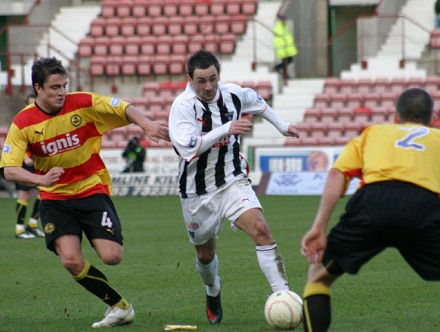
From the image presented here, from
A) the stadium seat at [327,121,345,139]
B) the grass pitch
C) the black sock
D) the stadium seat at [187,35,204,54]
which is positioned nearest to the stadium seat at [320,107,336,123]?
the stadium seat at [327,121,345,139]

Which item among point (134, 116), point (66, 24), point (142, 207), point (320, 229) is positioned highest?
point (66, 24)

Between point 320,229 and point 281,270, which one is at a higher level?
point 320,229

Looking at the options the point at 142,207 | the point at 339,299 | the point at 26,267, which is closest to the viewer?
the point at 339,299

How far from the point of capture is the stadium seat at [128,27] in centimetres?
3209

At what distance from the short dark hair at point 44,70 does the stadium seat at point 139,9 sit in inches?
991

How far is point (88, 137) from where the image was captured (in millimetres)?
8172

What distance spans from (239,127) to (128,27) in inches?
995

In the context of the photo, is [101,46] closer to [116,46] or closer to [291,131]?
[116,46]

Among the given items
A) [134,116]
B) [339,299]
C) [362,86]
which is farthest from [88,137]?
[362,86]

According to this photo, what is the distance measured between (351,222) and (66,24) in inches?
1113

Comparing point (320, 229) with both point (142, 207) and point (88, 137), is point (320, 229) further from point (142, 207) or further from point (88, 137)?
point (142, 207)

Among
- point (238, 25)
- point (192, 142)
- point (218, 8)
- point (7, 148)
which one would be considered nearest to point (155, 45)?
point (218, 8)

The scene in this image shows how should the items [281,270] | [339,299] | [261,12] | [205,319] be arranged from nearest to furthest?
[281,270] < [205,319] < [339,299] < [261,12]

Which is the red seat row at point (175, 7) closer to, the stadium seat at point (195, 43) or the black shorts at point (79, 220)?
the stadium seat at point (195, 43)
